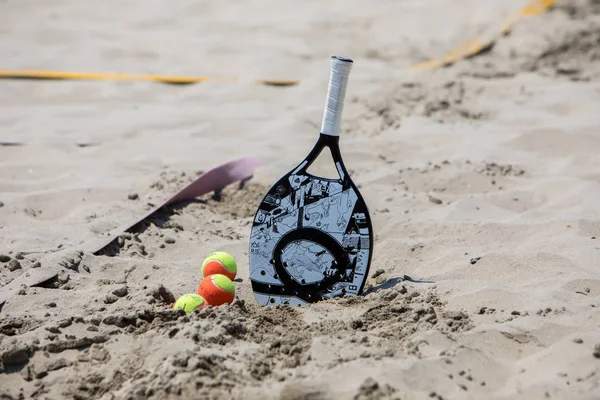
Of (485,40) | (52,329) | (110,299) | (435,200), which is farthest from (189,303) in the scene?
(485,40)

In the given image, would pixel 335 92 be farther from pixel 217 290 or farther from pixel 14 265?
pixel 14 265

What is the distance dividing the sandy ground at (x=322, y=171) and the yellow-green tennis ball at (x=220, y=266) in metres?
0.07

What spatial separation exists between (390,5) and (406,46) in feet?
3.79

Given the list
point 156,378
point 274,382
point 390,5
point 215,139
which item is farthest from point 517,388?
point 390,5

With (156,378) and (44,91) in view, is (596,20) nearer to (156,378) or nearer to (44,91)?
(44,91)

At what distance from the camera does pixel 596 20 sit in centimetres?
588

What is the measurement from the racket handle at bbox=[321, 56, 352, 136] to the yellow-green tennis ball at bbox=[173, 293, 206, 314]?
70 cm

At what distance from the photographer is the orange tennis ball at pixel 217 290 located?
97.7 inches

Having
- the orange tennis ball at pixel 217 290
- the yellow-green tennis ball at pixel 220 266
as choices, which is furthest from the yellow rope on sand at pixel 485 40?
the orange tennis ball at pixel 217 290

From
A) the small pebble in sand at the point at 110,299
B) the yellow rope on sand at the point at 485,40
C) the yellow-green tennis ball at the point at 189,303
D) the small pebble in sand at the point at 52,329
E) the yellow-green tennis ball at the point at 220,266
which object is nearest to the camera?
the small pebble in sand at the point at 52,329

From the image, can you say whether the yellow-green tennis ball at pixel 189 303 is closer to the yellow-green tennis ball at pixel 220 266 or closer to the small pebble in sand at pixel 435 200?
the yellow-green tennis ball at pixel 220 266

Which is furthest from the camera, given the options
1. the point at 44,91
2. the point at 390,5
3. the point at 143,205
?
the point at 390,5

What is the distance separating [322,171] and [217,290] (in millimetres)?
1348

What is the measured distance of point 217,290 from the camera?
8.14 ft
